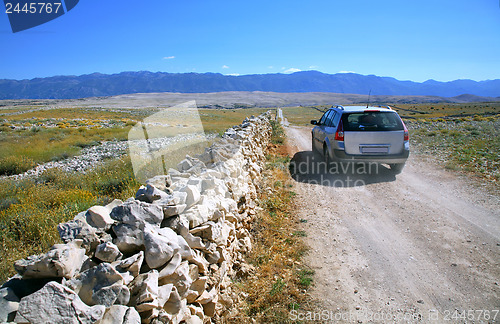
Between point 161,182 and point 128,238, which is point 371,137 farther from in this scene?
point 128,238

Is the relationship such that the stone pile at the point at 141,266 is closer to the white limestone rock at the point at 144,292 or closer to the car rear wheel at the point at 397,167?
the white limestone rock at the point at 144,292

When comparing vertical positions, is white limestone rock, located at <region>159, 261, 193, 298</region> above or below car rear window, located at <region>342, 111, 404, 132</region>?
below

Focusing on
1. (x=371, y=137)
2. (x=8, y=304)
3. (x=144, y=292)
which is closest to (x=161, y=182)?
(x=144, y=292)

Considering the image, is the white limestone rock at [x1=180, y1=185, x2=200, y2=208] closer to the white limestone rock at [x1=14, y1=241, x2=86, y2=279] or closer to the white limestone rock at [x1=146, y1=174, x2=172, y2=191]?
the white limestone rock at [x1=146, y1=174, x2=172, y2=191]

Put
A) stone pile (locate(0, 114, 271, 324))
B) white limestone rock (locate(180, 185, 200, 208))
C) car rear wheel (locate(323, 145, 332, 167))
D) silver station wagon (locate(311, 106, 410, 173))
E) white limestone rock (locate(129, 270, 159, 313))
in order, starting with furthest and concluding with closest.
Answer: car rear wheel (locate(323, 145, 332, 167)), silver station wagon (locate(311, 106, 410, 173)), white limestone rock (locate(180, 185, 200, 208)), white limestone rock (locate(129, 270, 159, 313)), stone pile (locate(0, 114, 271, 324))

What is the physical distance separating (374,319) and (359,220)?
260 centimetres

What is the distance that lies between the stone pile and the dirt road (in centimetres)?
111

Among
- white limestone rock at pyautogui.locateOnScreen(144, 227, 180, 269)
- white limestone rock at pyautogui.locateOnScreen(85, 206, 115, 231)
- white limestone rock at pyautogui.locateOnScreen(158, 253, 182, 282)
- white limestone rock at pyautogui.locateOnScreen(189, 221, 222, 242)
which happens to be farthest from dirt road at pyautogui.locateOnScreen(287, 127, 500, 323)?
white limestone rock at pyautogui.locateOnScreen(85, 206, 115, 231)

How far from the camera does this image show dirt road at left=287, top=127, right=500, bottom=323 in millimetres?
3090

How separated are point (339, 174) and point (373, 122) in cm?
181

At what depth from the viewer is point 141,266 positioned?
2.27 metres

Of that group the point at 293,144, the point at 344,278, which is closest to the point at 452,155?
the point at 293,144

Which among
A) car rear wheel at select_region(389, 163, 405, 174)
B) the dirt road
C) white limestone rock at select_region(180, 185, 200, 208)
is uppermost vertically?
white limestone rock at select_region(180, 185, 200, 208)

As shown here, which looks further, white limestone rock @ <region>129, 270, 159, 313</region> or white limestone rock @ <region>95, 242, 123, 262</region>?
white limestone rock @ <region>95, 242, 123, 262</region>
